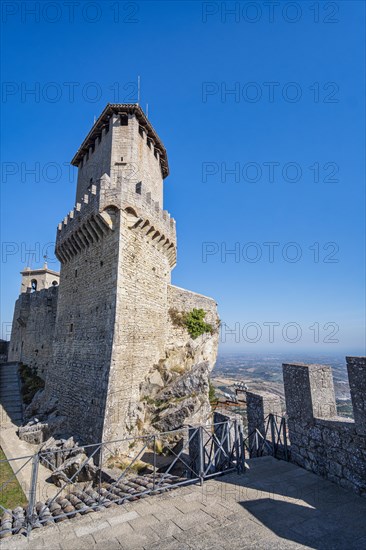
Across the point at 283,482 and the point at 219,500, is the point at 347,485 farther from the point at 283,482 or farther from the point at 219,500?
the point at 219,500

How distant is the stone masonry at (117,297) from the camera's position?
11344mm

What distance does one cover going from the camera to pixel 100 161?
1506cm

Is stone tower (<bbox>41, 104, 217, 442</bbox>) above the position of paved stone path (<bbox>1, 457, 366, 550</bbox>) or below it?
above

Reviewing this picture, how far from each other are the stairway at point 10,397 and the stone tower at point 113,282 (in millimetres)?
3271

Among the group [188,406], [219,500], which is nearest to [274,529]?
[219,500]

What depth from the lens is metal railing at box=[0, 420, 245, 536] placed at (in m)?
4.81

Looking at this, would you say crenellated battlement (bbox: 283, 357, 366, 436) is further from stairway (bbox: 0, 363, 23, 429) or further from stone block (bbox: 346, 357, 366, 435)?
stairway (bbox: 0, 363, 23, 429)

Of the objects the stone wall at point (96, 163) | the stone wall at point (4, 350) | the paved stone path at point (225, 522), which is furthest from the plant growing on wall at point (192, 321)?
the stone wall at point (4, 350)

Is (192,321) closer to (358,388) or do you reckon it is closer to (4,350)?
(358,388)

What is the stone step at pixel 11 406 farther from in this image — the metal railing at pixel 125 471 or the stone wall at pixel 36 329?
the metal railing at pixel 125 471

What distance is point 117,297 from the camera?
11.6 meters

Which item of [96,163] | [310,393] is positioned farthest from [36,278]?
[310,393]

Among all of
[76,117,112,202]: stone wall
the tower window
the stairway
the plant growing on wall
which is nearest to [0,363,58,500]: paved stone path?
the stairway

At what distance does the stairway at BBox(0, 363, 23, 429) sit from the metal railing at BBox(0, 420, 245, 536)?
7227 mm
